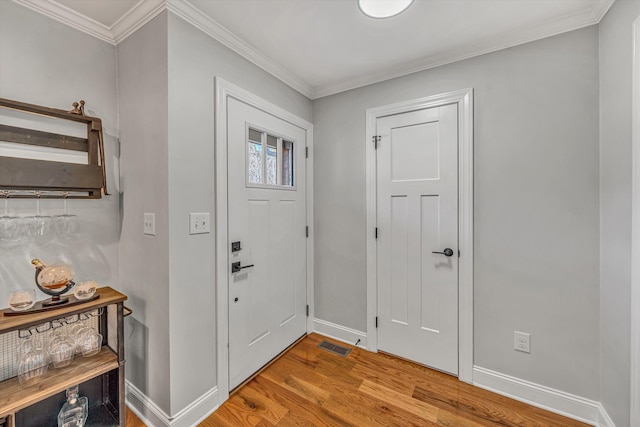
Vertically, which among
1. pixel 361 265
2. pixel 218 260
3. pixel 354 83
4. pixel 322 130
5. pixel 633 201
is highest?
pixel 354 83

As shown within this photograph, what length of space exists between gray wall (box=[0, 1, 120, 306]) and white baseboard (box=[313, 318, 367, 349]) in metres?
1.72

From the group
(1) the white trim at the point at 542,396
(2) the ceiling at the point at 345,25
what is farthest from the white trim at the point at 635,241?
(2) the ceiling at the point at 345,25

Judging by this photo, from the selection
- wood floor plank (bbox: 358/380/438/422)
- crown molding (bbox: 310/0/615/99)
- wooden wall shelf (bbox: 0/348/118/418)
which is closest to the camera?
wooden wall shelf (bbox: 0/348/118/418)

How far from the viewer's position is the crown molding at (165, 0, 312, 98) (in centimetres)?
149

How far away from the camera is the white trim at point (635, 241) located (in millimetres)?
1229

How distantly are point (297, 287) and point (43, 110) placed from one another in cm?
205

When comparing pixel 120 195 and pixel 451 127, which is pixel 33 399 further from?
pixel 451 127

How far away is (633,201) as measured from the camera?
127cm

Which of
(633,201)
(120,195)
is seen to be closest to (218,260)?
(120,195)

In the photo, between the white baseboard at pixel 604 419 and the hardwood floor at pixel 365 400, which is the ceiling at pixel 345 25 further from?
the hardwood floor at pixel 365 400

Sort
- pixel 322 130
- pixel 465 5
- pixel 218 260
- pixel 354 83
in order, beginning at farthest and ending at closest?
pixel 322 130 < pixel 354 83 < pixel 218 260 < pixel 465 5

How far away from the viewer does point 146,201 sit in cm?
158

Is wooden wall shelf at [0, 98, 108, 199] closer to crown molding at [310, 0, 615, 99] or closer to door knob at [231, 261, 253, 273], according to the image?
door knob at [231, 261, 253, 273]

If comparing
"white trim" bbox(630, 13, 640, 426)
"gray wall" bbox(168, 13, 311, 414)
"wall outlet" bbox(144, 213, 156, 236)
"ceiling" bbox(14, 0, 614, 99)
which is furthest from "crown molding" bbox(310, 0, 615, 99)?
"wall outlet" bbox(144, 213, 156, 236)
